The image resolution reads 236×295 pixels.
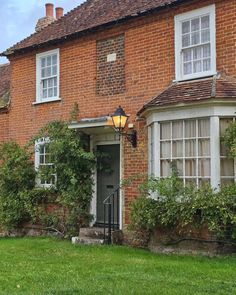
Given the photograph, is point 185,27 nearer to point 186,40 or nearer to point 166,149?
point 186,40

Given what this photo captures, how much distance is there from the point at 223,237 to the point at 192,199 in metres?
1.04

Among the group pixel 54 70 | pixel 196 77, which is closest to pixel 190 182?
pixel 196 77

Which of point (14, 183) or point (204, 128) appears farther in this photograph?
point (14, 183)

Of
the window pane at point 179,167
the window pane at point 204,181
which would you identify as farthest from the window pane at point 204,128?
the window pane at point 204,181

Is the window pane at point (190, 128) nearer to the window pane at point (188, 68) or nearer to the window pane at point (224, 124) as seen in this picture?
the window pane at point (224, 124)

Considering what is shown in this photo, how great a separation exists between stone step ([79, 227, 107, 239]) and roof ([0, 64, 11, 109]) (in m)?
6.09

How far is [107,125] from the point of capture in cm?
1250

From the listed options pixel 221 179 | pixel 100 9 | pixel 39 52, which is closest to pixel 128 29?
pixel 100 9

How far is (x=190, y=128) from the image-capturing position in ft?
35.6

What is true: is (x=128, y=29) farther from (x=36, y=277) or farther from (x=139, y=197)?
(x=36, y=277)

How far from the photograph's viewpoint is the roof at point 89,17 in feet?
42.0

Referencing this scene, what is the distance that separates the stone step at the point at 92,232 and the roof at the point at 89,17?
586cm

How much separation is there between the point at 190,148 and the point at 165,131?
2.79 feet

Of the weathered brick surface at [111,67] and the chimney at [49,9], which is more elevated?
the chimney at [49,9]
